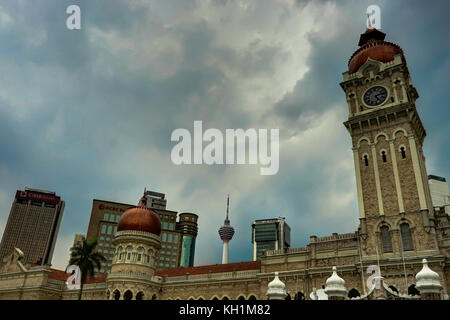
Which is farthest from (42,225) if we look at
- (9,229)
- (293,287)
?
(293,287)

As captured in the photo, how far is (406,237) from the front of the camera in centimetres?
3000

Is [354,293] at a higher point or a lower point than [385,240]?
lower

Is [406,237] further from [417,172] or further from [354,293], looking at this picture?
[354,293]

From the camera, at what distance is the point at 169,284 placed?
43906mm

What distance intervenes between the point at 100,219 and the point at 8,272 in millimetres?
69151

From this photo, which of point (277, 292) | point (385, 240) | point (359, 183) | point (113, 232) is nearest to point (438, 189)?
point (359, 183)

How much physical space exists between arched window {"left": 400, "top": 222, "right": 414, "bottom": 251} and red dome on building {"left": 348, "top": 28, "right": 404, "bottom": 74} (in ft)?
56.9

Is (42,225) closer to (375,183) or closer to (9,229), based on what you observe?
(9,229)

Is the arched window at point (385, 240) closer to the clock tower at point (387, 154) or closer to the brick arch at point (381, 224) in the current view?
the clock tower at point (387, 154)

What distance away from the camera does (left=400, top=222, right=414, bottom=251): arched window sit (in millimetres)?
29547

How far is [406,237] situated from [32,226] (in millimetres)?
183000

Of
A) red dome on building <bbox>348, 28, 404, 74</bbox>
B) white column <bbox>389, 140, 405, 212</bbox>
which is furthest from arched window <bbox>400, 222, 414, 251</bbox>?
red dome on building <bbox>348, 28, 404, 74</bbox>

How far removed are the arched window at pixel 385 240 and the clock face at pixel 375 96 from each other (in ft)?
41.9

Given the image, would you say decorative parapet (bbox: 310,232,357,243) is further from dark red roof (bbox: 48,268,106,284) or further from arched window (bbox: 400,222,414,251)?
dark red roof (bbox: 48,268,106,284)
